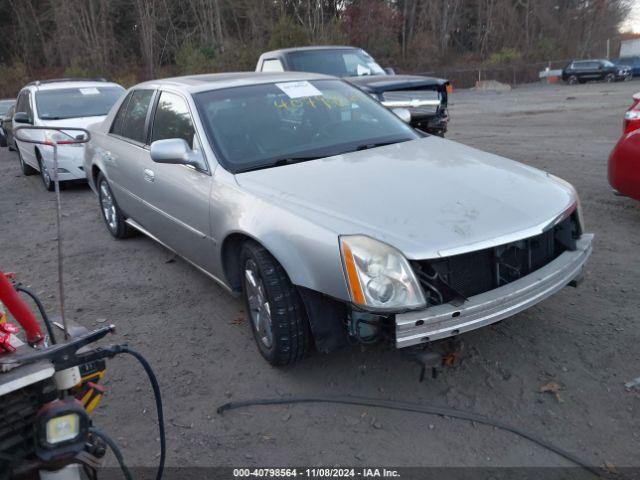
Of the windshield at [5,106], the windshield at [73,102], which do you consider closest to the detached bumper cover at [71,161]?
the windshield at [73,102]

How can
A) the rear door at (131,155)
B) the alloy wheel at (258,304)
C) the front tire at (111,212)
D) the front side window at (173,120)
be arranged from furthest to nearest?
the front tire at (111,212), the rear door at (131,155), the front side window at (173,120), the alloy wheel at (258,304)

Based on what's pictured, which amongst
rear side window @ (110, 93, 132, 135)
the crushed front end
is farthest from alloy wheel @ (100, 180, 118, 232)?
the crushed front end

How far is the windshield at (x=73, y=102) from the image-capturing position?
354 inches

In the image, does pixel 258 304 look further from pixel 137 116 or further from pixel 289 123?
pixel 137 116

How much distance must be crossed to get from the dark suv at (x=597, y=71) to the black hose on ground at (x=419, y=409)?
37663 millimetres

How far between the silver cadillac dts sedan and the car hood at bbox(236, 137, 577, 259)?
0.01m

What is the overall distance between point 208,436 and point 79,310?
2.05 meters

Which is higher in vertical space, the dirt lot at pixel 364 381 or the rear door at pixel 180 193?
the rear door at pixel 180 193

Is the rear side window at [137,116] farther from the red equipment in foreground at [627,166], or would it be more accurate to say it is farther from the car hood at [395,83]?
the red equipment in foreground at [627,166]

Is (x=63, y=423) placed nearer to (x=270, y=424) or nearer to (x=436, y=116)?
(x=270, y=424)

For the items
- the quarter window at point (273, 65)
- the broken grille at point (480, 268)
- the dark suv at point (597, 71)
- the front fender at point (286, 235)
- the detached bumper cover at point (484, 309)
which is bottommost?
the dark suv at point (597, 71)

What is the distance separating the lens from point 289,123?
418 cm

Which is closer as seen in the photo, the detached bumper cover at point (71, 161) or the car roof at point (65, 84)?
the detached bumper cover at point (71, 161)

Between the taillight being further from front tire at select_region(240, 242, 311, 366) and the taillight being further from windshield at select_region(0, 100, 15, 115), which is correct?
windshield at select_region(0, 100, 15, 115)
